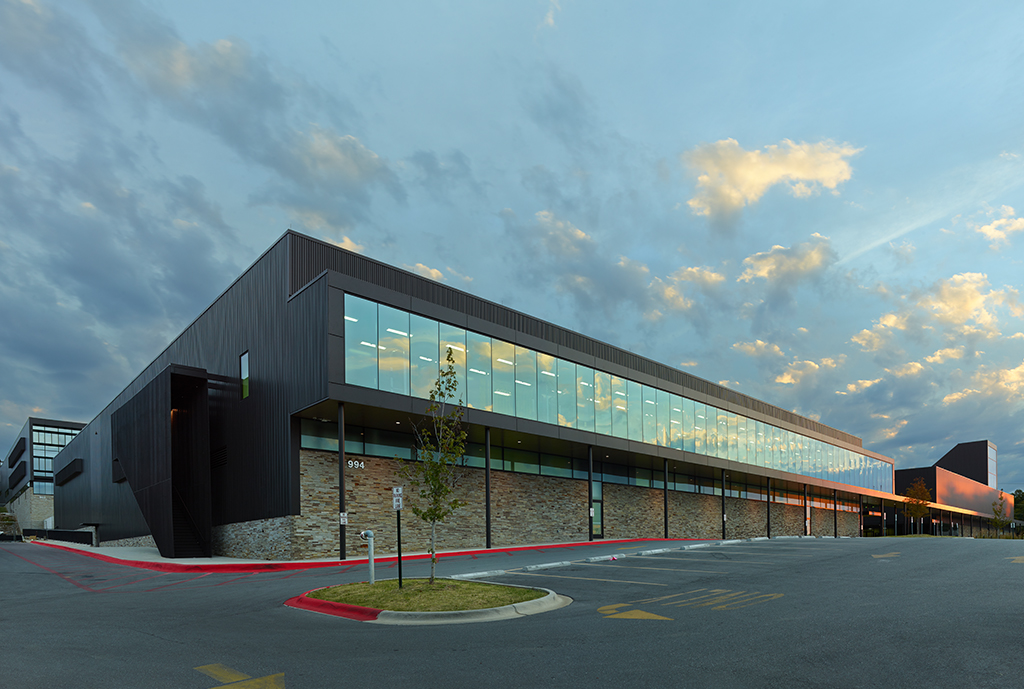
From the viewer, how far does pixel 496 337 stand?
106 feet

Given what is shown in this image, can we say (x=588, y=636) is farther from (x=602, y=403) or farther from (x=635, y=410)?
(x=635, y=410)

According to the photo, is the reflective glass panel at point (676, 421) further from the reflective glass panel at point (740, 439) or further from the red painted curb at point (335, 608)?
the red painted curb at point (335, 608)

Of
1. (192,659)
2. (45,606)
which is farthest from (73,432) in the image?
(192,659)

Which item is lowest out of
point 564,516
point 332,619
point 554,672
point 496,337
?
point 564,516

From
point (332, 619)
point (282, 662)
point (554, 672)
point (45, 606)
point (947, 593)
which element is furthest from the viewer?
point (45, 606)

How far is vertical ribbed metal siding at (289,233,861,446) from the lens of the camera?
28.3m

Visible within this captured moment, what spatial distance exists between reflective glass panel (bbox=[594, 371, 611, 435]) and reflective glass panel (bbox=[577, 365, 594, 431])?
0.41 metres

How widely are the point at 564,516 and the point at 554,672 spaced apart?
31321 mm

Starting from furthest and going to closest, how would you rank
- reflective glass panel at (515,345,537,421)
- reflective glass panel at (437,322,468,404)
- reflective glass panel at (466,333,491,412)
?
reflective glass panel at (515,345,537,421)
reflective glass panel at (466,333,491,412)
reflective glass panel at (437,322,468,404)

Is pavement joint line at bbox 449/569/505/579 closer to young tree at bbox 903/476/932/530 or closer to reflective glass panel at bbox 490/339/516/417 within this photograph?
reflective glass panel at bbox 490/339/516/417

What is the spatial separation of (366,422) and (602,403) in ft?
49.8

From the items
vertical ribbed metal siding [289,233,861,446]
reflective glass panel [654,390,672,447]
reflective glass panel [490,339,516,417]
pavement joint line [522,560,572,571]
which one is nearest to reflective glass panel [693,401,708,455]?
reflective glass panel [654,390,672,447]

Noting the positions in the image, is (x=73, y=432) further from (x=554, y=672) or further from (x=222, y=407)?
(x=554, y=672)

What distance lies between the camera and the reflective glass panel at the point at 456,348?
29.3m
